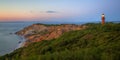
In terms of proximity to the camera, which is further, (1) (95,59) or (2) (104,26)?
(2) (104,26)

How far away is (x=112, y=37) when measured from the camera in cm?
2166

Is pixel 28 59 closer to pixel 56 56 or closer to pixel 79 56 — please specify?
pixel 56 56

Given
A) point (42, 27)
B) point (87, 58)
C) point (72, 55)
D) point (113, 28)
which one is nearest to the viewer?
point (87, 58)

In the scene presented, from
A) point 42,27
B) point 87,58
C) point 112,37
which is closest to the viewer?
point 87,58

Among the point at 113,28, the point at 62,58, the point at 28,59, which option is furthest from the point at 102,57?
the point at 113,28

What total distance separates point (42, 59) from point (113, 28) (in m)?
20.1

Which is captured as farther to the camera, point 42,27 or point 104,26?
point 42,27

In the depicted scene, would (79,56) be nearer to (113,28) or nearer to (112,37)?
(112,37)

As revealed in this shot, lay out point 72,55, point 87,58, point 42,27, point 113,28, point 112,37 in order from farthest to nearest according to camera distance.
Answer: point 42,27 < point 113,28 < point 112,37 < point 72,55 < point 87,58

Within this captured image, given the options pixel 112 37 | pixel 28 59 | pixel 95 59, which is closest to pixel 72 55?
pixel 95 59

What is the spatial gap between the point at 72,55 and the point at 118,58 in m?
1.85

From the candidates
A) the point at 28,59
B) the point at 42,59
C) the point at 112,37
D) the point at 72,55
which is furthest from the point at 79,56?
the point at 112,37

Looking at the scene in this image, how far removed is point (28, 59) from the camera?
925cm

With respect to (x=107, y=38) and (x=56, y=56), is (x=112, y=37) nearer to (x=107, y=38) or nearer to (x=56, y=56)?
(x=107, y=38)
